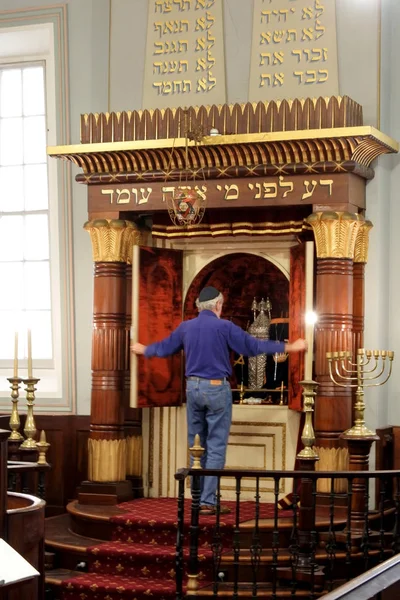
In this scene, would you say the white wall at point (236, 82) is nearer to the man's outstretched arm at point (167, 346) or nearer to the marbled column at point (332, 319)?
the marbled column at point (332, 319)

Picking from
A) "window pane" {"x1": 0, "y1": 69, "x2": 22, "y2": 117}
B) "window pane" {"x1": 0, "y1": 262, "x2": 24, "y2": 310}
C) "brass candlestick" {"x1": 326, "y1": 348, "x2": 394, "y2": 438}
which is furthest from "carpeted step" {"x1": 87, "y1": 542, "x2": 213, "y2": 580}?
"window pane" {"x1": 0, "y1": 69, "x2": 22, "y2": 117}

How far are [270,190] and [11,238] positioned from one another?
3.24m

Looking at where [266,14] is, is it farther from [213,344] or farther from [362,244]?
[213,344]

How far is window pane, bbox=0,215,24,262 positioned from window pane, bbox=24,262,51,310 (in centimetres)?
19

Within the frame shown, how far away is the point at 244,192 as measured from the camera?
979cm

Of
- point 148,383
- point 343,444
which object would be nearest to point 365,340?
point 343,444

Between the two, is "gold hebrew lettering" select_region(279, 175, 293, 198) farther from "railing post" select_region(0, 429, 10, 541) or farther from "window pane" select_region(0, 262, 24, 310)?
"railing post" select_region(0, 429, 10, 541)

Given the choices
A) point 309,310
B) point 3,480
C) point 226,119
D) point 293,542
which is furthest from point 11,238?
point 3,480

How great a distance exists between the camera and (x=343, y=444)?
31.0 ft

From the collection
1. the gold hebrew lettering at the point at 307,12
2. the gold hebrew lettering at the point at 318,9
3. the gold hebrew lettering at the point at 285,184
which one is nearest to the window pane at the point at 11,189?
the gold hebrew lettering at the point at 285,184

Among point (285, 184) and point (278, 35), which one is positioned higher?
point (278, 35)

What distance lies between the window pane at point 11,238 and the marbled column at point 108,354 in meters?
1.78

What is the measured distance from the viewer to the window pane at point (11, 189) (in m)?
11.8

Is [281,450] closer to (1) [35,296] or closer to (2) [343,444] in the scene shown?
(2) [343,444]
